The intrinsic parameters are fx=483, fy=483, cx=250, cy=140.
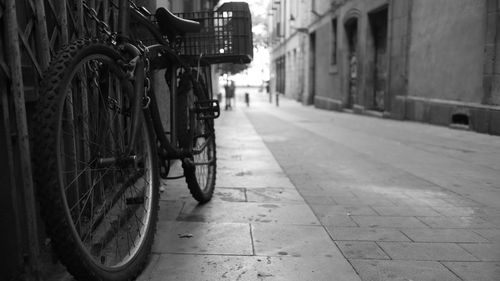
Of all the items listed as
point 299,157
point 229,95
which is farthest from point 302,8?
point 299,157

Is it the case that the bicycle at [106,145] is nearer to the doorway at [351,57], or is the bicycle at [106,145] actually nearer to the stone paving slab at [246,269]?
the stone paving slab at [246,269]

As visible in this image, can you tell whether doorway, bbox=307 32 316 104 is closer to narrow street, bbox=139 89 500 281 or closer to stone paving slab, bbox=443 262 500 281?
narrow street, bbox=139 89 500 281

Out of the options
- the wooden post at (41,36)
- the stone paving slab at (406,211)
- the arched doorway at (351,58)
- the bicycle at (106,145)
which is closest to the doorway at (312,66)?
the arched doorway at (351,58)

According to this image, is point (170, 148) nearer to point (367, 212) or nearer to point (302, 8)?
point (367, 212)

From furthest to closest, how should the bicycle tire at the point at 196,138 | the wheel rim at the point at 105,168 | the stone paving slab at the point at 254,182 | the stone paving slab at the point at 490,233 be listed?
the stone paving slab at the point at 254,182 → the bicycle tire at the point at 196,138 → the stone paving slab at the point at 490,233 → the wheel rim at the point at 105,168

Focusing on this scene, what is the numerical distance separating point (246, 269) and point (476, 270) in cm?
135

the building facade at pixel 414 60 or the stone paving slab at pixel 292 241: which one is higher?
the building facade at pixel 414 60

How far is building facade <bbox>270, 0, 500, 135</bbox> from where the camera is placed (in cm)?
969

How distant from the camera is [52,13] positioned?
247cm

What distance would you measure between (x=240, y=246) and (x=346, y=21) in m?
17.1

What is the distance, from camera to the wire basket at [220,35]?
3873 millimetres

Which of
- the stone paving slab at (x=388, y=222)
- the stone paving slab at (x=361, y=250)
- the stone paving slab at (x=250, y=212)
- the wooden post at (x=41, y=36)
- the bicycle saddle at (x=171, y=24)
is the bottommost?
the stone paving slab at (x=388, y=222)

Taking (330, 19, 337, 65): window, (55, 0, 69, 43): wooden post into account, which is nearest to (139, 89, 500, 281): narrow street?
(55, 0, 69, 43): wooden post

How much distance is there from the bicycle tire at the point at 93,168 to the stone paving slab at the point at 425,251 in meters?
1.55
